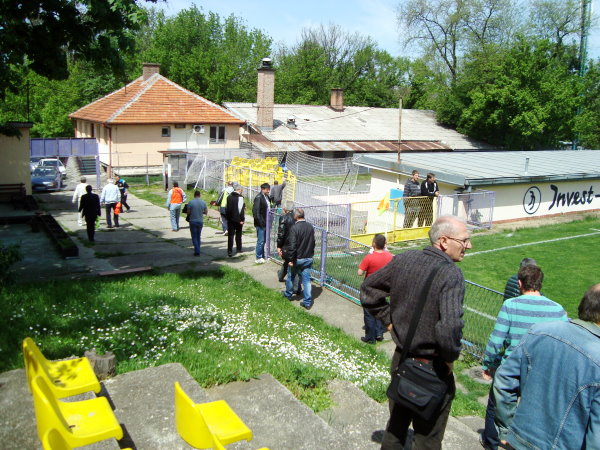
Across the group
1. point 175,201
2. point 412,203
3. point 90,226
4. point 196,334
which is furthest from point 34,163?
point 196,334

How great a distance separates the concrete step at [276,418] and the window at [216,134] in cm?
3211

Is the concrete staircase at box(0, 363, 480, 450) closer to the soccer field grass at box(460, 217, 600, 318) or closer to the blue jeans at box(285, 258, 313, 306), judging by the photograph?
the blue jeans at box(285, 258, 313, 306)

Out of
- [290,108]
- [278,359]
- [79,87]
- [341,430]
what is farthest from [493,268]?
[79,87]

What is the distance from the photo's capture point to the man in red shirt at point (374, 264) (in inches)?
338

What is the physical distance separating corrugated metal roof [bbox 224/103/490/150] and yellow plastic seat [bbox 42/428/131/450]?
36179mm

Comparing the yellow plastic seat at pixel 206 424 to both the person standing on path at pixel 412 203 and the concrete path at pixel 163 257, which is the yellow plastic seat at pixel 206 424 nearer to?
the concrete path at pixel 163 257

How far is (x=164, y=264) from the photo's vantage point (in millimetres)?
13438

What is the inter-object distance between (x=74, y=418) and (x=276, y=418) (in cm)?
172

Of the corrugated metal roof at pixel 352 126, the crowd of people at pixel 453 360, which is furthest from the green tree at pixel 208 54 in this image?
the crowd of people at pixel 453 360

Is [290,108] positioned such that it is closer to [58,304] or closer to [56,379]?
[58,304]

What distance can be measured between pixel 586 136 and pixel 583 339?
170 ft

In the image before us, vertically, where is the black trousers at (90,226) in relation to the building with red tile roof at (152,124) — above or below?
below

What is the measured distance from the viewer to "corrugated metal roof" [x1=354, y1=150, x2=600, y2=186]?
20422mm

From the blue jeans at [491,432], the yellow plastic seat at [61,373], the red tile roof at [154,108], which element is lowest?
the blue jeans at [491,432]
